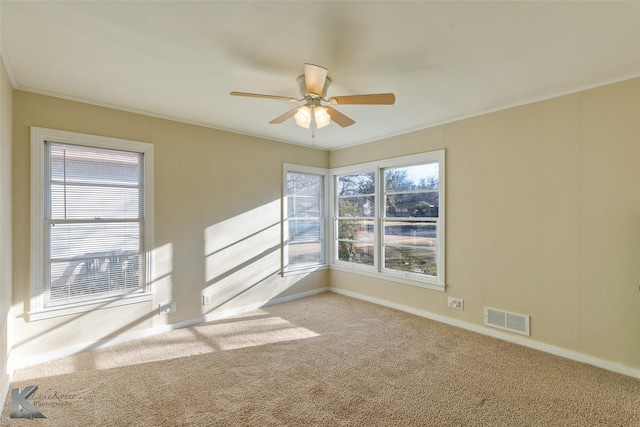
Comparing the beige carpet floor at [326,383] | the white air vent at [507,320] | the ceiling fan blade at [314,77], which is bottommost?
the beige carpet floor at [326,383]

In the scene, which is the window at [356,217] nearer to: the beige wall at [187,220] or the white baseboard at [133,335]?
the beige wall at [187,220]

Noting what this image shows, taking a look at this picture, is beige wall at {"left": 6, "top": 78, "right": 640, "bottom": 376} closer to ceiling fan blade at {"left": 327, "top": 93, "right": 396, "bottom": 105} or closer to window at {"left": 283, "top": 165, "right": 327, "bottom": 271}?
window at {"left": 283, "top": 165, "right": 327, "bottom": 271}

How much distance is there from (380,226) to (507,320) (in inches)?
79.2

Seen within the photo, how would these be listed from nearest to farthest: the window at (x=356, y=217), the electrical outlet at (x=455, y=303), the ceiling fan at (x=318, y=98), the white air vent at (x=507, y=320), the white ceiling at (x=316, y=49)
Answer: the white ceiling at (x=316, y=49)
the ceiling fan at (x=318, y=98)
the white air vent at (x=507, y=320)
the electrical outlet at (x=455, y=303)
the window at (x=356, y=217)

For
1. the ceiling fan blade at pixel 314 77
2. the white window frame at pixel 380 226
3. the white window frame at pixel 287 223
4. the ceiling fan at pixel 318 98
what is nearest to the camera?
the ceiling fan blade at pixel 314 77

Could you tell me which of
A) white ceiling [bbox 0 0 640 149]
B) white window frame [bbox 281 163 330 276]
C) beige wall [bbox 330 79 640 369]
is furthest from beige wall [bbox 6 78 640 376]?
white ceiling [bbox 0 0 640 149]

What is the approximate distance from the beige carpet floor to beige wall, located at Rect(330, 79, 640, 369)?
1.33 feet

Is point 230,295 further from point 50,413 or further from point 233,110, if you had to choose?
point 233,110

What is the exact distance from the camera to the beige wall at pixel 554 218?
2613 mm

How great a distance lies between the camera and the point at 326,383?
8.10ft

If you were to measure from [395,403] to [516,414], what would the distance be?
31.9 inches

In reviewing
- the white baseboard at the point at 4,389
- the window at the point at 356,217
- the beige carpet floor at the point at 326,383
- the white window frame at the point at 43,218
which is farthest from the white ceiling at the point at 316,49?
the beige carpet floor at the point at 326,383

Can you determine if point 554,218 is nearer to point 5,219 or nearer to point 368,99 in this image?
point 368,99

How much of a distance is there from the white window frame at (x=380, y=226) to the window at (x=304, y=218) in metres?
0.21
